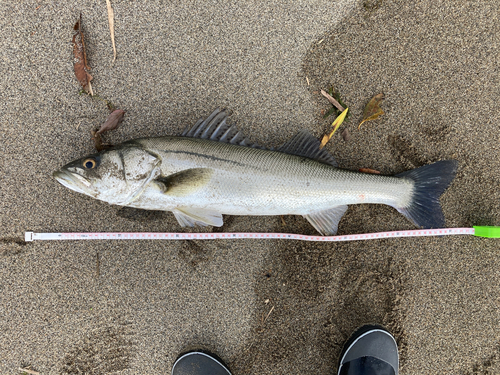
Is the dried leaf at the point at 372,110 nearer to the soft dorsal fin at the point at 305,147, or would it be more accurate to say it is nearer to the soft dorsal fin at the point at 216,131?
the soft dorsal fin at the point at 305,147

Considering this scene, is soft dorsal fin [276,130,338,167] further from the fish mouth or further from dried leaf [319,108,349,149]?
the fish mouth

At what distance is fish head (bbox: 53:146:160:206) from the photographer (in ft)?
7.83

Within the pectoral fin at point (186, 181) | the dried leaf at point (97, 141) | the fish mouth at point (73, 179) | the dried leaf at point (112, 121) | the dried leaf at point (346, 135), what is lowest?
the pectoral fin at point (186, 181)

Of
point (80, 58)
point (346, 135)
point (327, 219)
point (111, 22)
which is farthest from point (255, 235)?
point (111, 22)

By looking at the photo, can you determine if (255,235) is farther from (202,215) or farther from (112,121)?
(112,121)

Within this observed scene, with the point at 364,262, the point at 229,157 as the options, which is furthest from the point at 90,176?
the point at 364,262

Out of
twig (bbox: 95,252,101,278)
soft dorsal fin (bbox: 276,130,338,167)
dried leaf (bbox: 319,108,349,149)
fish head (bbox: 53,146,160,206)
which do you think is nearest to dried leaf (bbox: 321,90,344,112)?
dried leaf (bbox: 319,108,349,149)

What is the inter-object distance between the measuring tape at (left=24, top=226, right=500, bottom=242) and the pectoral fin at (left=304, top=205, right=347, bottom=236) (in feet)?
0.60

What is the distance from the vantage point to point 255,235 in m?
2.87

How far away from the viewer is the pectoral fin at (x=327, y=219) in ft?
8.77

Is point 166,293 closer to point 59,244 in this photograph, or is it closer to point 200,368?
point 200,368

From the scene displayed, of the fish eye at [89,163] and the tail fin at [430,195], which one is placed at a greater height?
the fish eye at [89,163]

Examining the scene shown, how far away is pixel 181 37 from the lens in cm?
288

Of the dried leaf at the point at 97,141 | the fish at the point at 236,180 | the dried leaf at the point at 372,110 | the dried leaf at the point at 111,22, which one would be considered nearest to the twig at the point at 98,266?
the fish at the point at 236,180
